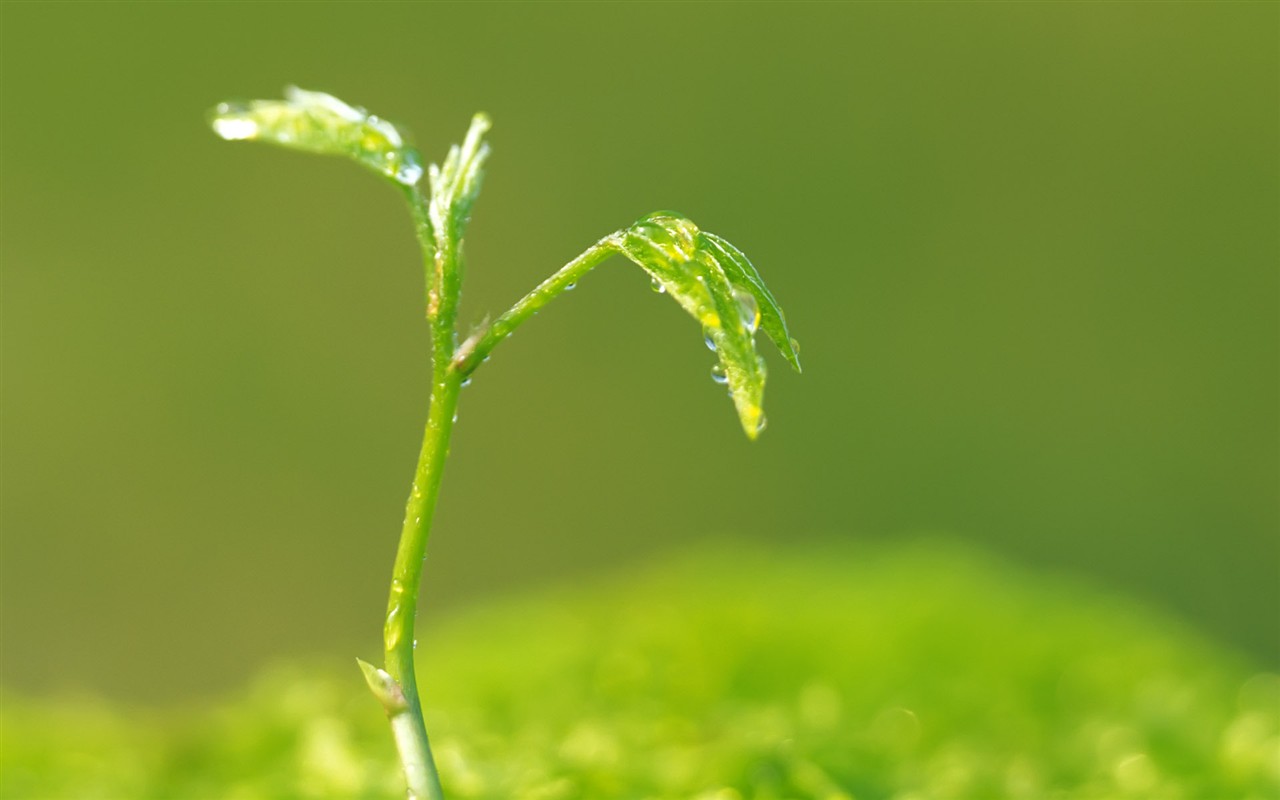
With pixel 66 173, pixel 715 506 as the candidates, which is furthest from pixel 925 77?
pixel 66 173

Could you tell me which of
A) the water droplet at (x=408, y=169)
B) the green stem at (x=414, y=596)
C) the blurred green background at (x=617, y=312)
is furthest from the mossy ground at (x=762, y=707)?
the blurred green background at (x=617, y=312)

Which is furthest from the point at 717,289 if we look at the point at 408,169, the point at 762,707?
the point at 762,707

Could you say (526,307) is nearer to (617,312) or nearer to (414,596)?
(414,596)

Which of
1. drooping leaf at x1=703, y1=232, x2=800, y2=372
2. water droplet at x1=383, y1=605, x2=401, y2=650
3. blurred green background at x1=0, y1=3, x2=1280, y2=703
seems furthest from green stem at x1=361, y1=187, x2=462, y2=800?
blurred green background at x1=0, y1=3, x2=1280, y2=703

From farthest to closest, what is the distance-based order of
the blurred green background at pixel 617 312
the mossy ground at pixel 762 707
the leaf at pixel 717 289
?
the blurred green background at pixel 617 312
the mossy ground at pixel 762 707
the leaf at pixel 717 289

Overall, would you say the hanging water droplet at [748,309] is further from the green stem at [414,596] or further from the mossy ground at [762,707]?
the mossy ground at [762,707]

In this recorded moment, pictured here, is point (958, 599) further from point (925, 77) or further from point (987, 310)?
point (925, 77)
